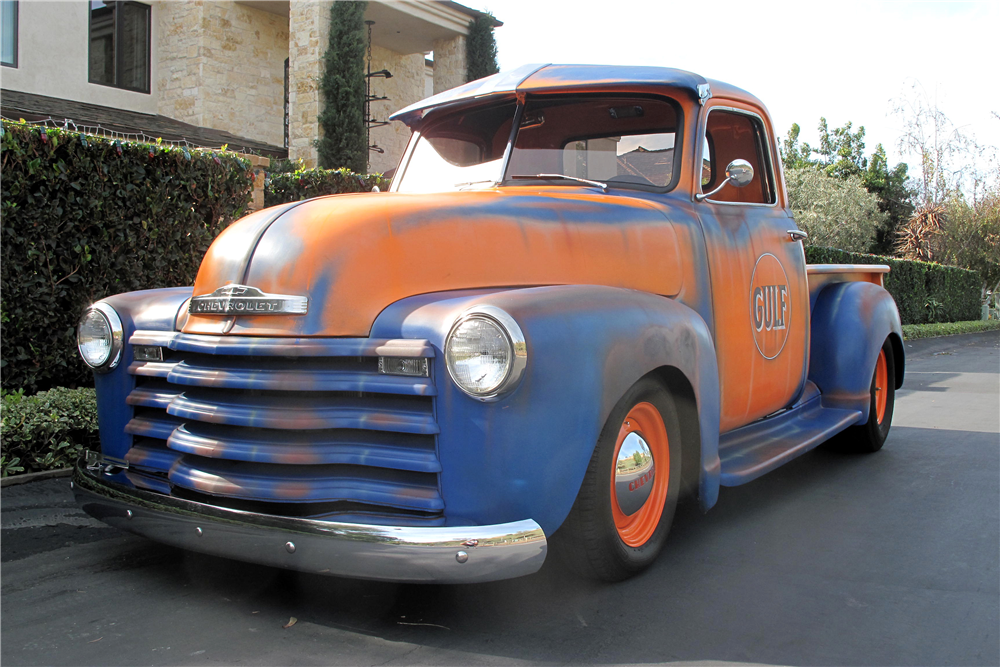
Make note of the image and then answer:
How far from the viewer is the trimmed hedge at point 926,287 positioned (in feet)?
59.9

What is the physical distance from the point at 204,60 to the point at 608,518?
14404 millimetres

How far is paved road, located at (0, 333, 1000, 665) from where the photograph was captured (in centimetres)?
250

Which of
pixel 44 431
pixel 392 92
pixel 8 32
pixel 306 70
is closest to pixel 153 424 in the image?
pixel 44 431

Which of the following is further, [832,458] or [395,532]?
[832,458]

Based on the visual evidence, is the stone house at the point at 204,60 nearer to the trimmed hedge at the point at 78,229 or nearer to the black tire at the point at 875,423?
the trimmed hedge at the point at 78,229

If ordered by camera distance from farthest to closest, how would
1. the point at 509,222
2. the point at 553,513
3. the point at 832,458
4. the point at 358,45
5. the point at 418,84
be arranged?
1. the point at 418,84
2. the point at 358,45
3. the point at 832,458
4. the point at 509,222
5. the point at 553,513

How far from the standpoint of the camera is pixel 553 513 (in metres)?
2.54

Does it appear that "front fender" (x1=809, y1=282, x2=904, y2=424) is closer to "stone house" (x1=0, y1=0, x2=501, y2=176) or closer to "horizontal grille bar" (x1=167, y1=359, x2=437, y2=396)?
"horizontal grille bar" (x1=167, y1=359, x2=437, y2=396)

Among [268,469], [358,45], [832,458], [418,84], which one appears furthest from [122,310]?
[418,84]

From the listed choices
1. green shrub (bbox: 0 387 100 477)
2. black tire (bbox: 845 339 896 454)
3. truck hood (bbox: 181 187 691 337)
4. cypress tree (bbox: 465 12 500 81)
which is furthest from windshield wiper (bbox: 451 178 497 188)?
cypress tree (bbox: 465 12 500 81)

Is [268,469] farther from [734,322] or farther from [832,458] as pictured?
[832,458]

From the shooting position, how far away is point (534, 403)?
2.49 m

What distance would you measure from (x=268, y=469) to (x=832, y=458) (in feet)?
12.9

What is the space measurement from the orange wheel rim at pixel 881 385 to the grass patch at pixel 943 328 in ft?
42.0
